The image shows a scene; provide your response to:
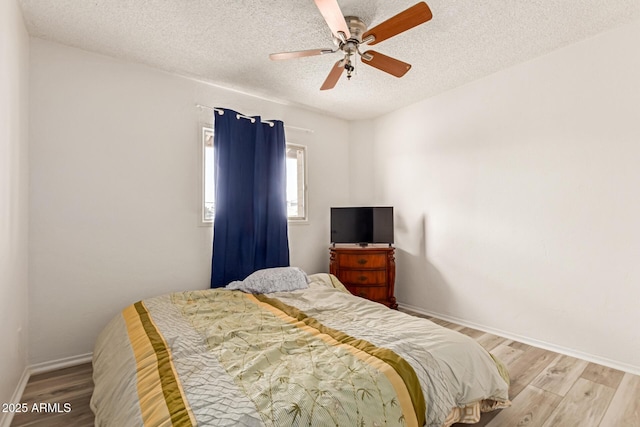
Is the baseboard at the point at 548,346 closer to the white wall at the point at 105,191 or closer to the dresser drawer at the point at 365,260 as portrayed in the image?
the dresser drawer at the point at 365,260

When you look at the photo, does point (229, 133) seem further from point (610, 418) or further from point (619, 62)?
point (610, 418)

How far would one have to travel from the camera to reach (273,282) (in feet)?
9.01

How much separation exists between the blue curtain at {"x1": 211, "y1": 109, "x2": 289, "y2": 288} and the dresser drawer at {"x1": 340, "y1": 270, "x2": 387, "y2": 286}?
731 millimetres

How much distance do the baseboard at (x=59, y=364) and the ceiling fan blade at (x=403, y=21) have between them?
327cm

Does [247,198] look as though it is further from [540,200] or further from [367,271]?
[540,200]

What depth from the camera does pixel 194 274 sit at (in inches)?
122

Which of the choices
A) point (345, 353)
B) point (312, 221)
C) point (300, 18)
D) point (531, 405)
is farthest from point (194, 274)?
point (531, 405)

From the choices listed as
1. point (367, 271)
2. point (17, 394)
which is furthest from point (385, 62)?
point (17, 394)

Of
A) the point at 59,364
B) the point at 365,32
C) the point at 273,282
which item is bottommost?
the point at 59,364

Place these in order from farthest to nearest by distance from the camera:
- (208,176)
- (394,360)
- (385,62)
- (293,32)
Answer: (208,176) → (293,32) → (385,62) → (394,360)

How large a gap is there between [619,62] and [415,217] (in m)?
2.21

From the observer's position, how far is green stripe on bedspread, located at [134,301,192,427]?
105 centimetres

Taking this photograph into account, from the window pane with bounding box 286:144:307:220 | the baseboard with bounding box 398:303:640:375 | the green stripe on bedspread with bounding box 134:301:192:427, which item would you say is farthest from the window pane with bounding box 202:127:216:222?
the baseboard with bounding box 398:303:640:375

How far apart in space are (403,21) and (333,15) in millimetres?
411
